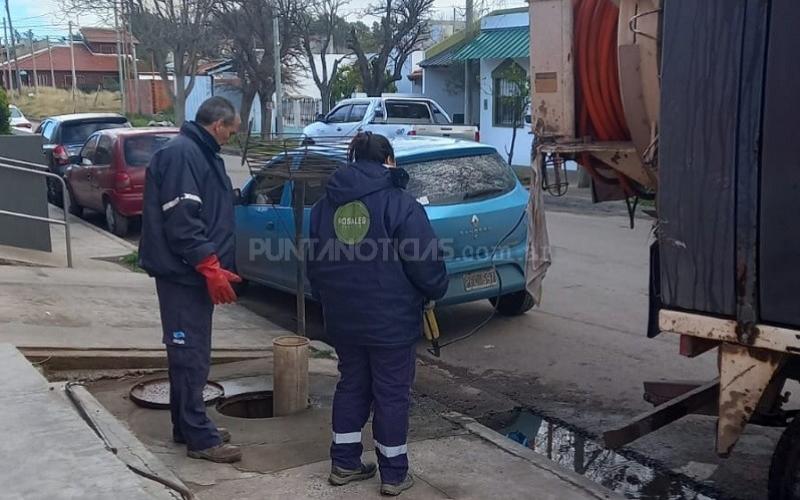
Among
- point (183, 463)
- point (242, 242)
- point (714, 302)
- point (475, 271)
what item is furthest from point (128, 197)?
point (714, 302)

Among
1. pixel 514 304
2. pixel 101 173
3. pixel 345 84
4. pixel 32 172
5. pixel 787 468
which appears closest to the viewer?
pixel 787 468

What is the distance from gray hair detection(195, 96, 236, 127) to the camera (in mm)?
4886

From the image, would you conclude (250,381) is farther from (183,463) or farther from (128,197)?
(128,197)

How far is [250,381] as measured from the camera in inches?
255

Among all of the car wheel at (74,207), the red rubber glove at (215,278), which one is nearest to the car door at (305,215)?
the red rubber glove at (215,278)

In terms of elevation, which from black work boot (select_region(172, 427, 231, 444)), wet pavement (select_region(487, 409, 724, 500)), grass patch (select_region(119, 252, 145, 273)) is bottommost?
wet pavement (select_region(487, 409, 724, 500))

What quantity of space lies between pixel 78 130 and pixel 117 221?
496 centimetres

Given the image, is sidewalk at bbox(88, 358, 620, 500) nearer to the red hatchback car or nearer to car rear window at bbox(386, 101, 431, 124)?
the red hatchback car

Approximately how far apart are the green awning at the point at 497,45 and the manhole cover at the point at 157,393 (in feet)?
64.0

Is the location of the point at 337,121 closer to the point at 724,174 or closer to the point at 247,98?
the point at 247,98

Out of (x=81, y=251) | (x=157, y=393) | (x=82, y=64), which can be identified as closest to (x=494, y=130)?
(x=81, y=251)

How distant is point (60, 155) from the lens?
17.4m

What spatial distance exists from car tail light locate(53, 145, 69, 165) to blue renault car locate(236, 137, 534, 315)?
32.3 feet

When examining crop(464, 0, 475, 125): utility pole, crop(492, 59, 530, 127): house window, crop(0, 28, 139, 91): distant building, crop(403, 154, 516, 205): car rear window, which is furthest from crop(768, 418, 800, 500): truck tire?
crop(0, 28, 139, 91): distant building
